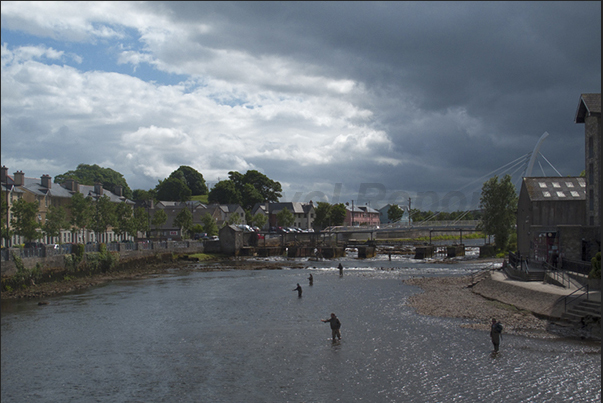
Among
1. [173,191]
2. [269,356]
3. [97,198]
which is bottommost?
[269,356]

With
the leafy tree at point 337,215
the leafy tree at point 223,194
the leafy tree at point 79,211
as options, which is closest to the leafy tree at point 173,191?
the leafy tree at point 223,194

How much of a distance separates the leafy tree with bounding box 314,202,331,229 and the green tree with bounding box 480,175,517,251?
3200 inches

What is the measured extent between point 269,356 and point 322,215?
136 meters

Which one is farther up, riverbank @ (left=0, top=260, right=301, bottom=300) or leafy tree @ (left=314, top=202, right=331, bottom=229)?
leafy tree @ (left=314, top=202, right=331, bottom=229)

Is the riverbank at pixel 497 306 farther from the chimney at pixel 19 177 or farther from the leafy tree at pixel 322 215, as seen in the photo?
the leafy tree at pixel 322 215

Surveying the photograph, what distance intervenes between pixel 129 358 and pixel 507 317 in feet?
74.3

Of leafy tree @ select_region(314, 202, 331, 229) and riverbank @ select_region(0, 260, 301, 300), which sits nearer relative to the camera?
riverbank @ select_region(0, 260, 301, 300)

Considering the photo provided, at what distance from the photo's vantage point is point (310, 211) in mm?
168125

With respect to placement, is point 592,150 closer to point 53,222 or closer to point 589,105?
point 589,105

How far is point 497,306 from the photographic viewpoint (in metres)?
34.2

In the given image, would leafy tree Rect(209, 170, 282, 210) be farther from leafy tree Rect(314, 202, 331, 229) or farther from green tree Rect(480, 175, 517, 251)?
green tree Rect(480, 175, 517, 251)

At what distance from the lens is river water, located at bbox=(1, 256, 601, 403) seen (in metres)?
19.5

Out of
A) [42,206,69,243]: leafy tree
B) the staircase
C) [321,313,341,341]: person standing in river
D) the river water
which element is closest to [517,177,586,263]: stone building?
the staircase

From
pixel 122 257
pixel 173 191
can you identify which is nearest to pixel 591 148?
pixel 122 257
